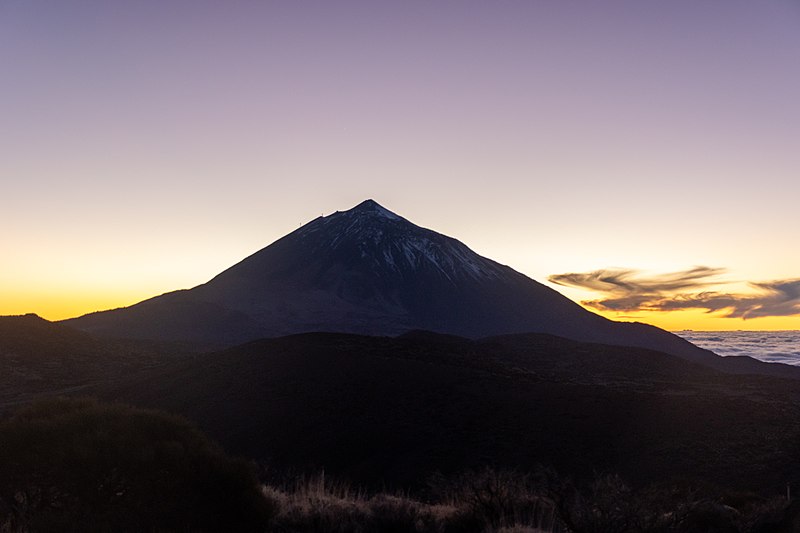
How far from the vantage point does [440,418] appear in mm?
31906

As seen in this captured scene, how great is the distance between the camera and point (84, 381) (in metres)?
54.8

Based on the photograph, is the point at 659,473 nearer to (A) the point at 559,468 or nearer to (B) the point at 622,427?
(A) the point at 559,468

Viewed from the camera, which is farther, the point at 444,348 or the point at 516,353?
the point at 516,353

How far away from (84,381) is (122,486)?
169ft

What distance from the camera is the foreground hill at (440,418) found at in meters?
24.9

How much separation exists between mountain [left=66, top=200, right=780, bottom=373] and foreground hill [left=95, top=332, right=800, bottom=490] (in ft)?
256

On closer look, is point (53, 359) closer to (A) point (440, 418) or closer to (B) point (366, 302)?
(A) point (440, 418)

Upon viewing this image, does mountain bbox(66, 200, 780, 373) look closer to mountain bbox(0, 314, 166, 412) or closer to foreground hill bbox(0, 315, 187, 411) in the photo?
foreground hill bbox(0, 315, 187, 411)

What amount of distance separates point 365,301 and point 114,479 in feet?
497

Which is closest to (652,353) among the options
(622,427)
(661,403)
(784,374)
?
(784,374)

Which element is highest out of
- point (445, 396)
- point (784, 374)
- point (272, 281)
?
point (272, 281)

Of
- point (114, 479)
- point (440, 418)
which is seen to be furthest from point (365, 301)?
point (114, 479)

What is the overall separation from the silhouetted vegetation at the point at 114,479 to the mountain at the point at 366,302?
357ft

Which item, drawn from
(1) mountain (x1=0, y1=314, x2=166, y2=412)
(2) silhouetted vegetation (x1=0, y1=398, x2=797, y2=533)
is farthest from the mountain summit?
(2) silhouetted vegetation (x1=0, y1=398, x2=797, y2=533)
